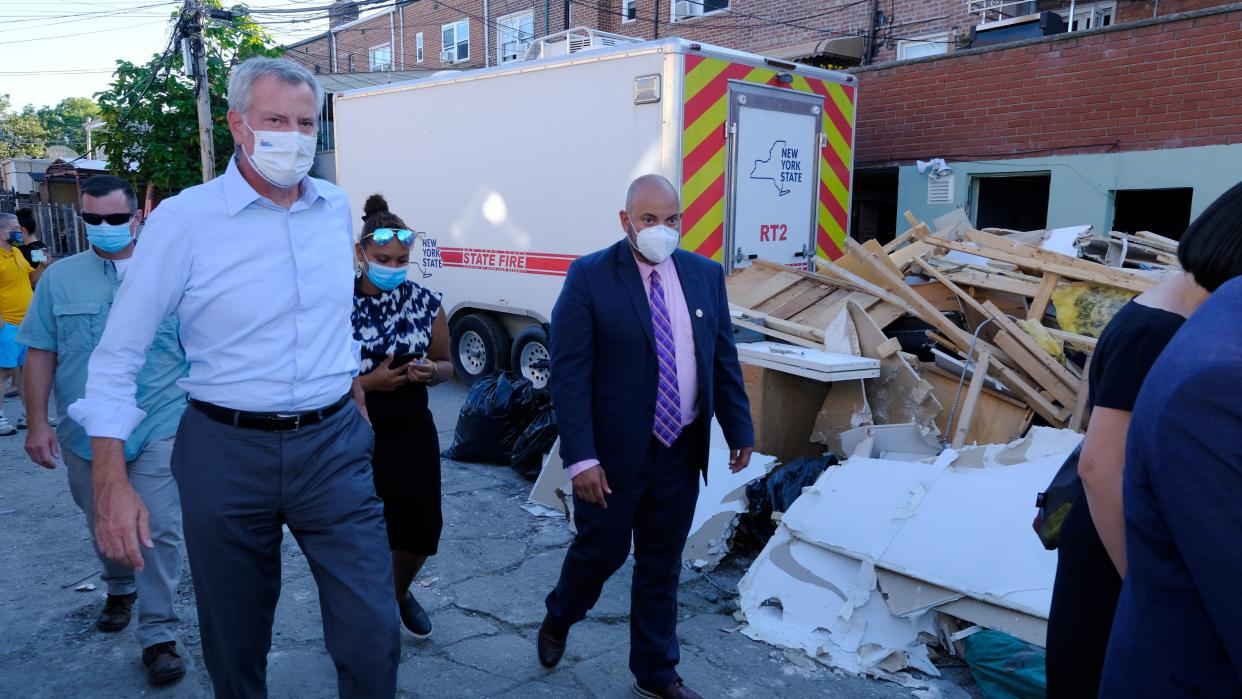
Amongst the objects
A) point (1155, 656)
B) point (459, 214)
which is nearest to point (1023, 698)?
point (1155, 656)

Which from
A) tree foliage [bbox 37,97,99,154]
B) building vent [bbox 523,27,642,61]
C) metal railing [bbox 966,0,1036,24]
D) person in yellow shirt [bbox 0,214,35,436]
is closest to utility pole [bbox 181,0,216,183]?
person in yellow shirt [bbox 0,214,35,436]

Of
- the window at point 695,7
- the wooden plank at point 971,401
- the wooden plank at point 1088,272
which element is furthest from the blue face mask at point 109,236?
the window at point 695,7

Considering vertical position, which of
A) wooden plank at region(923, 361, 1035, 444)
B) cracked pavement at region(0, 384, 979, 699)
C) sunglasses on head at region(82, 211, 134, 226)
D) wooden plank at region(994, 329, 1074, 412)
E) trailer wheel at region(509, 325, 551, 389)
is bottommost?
cracked pavement at region(0, 384, 979, 699)

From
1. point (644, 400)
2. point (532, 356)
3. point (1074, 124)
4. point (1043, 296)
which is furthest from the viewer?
point (1074, 124)

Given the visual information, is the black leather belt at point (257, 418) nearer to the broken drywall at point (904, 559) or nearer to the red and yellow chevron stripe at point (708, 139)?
the broken drywall at point (904, 559)

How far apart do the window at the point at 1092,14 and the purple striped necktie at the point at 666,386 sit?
11.5 meters

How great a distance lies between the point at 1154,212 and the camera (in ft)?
33.7

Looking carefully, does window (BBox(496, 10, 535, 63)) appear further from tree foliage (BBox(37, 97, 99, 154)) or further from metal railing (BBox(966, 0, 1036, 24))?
tree foliage (BBox(37, 97, 99, 154))

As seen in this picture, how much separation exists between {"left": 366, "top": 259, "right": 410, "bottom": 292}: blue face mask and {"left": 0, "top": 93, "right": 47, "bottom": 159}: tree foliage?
64204 millimetres

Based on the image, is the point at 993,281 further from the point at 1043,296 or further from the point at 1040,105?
the point at 1040,105

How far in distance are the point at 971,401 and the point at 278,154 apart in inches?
159

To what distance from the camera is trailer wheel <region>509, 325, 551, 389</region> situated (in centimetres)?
809

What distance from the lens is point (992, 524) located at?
12.2ft

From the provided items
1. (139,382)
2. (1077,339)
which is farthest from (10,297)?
(1077,339)
